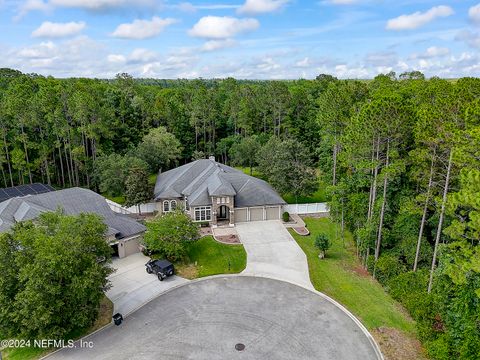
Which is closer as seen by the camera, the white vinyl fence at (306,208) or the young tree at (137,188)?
the young tree at (137,188)

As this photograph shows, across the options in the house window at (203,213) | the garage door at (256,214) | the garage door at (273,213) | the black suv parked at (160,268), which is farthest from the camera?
the garage door at (273,213)

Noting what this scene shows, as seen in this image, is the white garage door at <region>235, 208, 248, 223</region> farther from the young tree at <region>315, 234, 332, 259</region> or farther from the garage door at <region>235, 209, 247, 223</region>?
→ the young tree at <region>315, 234, 332, 259</region>

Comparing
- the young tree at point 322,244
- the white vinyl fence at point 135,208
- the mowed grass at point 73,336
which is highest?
the white vinyl fence at point 135,208

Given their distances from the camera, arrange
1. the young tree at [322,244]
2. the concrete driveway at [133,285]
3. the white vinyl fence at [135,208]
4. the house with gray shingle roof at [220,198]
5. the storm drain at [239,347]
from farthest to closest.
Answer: the white vinyl fence at [135,208] → the house with gray shingle roof at [220,198] → the young tree at [322,244] → the concrete driveway at [133,285] → the storm drain at [239,347]

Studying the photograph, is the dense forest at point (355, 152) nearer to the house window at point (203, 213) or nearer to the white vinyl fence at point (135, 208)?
the white vinyl fence at point (135, 208)

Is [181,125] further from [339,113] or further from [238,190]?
[339,113]

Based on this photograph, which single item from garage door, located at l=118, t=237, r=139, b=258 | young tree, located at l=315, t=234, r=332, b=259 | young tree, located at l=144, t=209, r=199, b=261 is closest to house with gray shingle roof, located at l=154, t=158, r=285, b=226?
young tree, located at l=144, t=209, r=199, b=261

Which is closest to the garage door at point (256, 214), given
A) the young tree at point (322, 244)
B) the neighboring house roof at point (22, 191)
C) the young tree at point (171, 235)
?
the young tree at point (322, 244)

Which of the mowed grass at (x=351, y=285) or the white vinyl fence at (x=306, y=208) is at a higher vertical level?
the white vinyl fence at (x=306, y=208)
